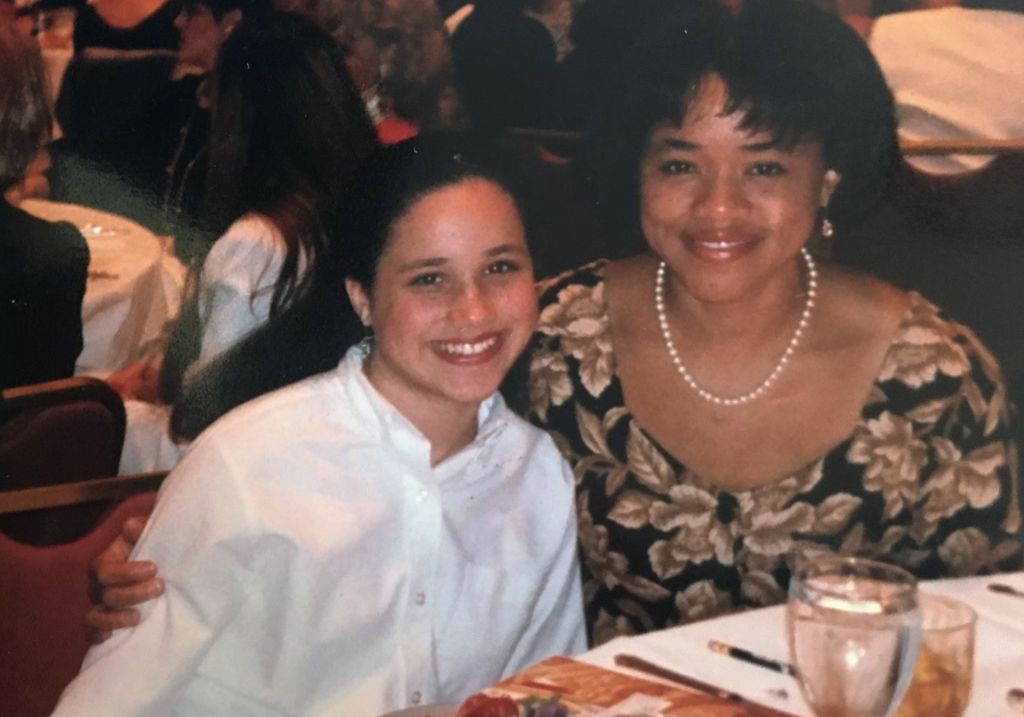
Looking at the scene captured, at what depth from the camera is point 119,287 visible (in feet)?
3.90

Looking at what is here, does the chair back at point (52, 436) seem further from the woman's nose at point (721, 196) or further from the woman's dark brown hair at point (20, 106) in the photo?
the woman's nose at point (721, 196)

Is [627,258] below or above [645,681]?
above

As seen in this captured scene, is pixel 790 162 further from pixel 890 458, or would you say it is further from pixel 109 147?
pixel 109 147

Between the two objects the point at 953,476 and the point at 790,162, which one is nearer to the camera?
the point at 790,162

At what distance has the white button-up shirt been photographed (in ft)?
3.91

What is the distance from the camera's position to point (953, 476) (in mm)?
1486

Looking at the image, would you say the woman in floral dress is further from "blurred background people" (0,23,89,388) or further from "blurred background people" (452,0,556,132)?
"blurred background people" (0,23,89,388)

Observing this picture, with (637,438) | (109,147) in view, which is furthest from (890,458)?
(109,147)

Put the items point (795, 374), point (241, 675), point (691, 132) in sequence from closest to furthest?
point (241, 675) < point (691, 132) < point (795, 374)

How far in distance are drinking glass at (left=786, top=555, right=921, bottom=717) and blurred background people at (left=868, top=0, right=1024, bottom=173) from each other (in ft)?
2.15

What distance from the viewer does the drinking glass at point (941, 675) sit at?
93 cm

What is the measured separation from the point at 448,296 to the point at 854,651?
0.58 m

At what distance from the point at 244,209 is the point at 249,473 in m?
0.27

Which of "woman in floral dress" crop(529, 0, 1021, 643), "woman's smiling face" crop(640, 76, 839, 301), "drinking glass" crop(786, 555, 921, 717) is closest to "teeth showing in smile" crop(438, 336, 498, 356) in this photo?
"woman in floral dress" crop(529, 0, 1021, 643)
